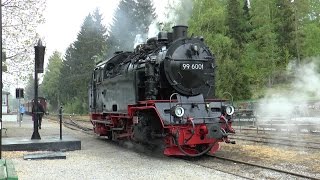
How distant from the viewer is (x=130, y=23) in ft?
128

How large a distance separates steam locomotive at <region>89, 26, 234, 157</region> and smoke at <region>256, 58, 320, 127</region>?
586 cm

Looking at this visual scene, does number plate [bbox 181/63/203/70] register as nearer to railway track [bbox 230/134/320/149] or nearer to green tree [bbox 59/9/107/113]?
railway track [bbox 230/134/320/149]

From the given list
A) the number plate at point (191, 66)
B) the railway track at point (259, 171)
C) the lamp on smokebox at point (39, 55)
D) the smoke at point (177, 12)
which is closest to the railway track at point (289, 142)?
the railway track at point (259, 171)

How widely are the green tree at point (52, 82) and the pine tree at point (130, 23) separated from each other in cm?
3061

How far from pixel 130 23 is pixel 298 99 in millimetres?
24434

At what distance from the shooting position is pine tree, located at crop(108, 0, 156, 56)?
38.9 metres

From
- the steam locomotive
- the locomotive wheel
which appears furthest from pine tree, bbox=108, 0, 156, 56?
the locomotive wheel

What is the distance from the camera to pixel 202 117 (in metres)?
10.6

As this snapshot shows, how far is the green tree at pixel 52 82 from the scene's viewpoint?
74.4m

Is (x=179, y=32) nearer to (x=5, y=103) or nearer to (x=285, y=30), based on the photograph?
(x=285, y=30)

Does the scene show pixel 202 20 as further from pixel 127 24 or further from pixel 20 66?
pixel 20 66

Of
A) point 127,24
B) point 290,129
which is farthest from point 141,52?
point 127,24

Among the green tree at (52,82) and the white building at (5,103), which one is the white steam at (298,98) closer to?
the white building at (5,103)

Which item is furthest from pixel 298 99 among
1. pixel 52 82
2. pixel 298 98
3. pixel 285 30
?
pixel 52 82
